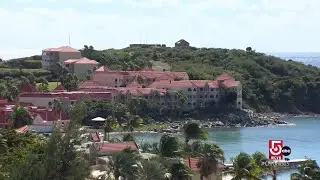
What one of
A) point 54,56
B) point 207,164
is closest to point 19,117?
point 207,164

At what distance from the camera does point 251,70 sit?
96.6 m

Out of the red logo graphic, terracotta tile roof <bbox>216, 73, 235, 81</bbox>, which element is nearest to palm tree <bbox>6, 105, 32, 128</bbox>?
the red logo graphic

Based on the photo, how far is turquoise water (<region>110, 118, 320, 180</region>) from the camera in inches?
2175

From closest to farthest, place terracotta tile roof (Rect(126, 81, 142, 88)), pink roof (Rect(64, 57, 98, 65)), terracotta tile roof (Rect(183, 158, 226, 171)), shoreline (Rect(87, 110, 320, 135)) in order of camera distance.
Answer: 1. terracotta tile roof (Rect(183, 158, 226, 171))
2. shoreline (Rect(87, 110, 320, 135))
3. terracotta tile roof (Rect(126, 81, 142, 88))
4. pink roof (Rect(64, 57, 98, 65))

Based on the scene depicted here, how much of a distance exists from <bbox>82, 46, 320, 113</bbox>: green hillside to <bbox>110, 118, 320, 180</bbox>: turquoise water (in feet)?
40.0

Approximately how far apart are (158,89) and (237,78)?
1749 cm

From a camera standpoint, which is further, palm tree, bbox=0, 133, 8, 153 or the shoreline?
the shoreline

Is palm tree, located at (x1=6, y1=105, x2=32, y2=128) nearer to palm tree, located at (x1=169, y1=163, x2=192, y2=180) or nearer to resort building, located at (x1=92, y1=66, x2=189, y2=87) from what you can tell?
palm tree, located at (x1=169, y1=163, x2=192, y2=180)

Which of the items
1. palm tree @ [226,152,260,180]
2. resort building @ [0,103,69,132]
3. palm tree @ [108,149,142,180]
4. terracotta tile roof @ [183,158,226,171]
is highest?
palm tree @ [108,149,142,180]

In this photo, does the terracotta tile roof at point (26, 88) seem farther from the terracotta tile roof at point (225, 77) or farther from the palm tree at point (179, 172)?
the palm tree at point (179, 172)

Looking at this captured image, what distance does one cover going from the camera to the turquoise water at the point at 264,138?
181 feet

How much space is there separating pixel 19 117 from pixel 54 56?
38.8 m

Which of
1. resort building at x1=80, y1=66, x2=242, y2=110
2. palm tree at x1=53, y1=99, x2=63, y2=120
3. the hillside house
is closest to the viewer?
palm tree at x1=53, y1=99, x2=63, y2=120

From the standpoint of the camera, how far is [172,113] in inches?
2928
